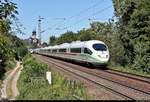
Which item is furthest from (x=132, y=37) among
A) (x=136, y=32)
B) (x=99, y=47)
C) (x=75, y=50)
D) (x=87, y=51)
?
(x=75, y=50)

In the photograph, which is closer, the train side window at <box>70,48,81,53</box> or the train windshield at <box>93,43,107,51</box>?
the train windshield at <box>93,43,107,51</box>

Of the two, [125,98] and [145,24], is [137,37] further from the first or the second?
[125,98]

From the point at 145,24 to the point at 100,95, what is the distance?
461 inches

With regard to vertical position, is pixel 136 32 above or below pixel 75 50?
above

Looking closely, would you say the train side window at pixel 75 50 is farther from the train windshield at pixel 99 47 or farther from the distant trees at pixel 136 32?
the distant trees at pixel 136 32

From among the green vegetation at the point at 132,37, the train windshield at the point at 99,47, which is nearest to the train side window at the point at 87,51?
the train windshield at the point at 99,47

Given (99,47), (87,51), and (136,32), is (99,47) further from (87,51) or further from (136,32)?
(136,32)

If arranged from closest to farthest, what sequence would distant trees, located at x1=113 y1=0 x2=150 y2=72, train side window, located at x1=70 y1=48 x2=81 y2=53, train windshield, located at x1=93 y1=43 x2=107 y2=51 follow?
distant trees, located at x1=113 y1=0 x2=150 y2=72
train windshield, located at x1=93 y1=43 x2=107 y2=51
train side window, located at x1=70 y1=48 x2=81 y2=53

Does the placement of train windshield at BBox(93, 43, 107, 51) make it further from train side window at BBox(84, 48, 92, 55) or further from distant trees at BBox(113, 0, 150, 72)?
distant trees at BBox(113, 0, 150, 72)

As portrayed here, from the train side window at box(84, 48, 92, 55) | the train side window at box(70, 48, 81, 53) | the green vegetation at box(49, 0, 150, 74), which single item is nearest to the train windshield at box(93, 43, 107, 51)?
the train side window at box(84, 48, 92, 55)

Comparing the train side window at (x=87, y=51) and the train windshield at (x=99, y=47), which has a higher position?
the train windshield at (x=99, y=47)

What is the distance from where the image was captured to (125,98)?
790cm

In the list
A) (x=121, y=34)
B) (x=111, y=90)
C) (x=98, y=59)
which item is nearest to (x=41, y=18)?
(x=121, y=34)

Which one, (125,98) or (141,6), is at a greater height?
(141,6)
